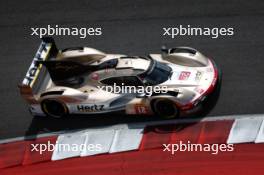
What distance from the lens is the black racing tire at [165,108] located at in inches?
522

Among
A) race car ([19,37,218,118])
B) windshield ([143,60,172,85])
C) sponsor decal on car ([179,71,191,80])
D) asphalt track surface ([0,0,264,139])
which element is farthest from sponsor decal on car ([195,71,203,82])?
asphalt track surface ([0,0,264,139])

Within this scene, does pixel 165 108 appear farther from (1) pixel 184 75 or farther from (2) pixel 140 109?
(1) pixel 184 75

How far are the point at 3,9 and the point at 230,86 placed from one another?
367 inches

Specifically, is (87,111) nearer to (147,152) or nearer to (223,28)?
(147,152)

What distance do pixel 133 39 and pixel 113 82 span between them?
3.47 meters

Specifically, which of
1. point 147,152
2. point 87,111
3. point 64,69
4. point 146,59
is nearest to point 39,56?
point 64,69

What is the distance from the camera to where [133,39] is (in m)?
17.0

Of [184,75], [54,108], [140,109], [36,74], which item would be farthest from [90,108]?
[184,75]

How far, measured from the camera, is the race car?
528 inches

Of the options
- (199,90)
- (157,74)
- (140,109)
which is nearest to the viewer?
(199,90)

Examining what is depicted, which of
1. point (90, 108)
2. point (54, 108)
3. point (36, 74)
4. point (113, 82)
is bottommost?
point (54, 108)

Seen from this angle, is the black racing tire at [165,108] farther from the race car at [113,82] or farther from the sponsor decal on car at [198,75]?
the sponsor decal on car at [198,75]

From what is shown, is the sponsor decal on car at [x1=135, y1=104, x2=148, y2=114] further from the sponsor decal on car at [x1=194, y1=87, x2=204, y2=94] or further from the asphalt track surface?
the sponsor decal on car at [x1=194, y1=87, x2=204, y2=94]

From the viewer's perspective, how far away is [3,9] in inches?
746
